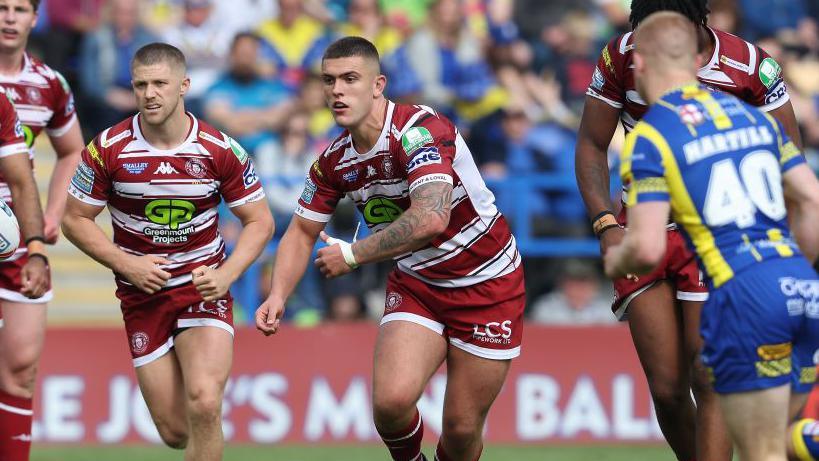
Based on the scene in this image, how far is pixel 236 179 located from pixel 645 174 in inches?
119

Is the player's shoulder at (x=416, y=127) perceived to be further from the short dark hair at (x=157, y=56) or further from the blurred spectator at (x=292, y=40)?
the blurred spectator at (x=292, y=40)

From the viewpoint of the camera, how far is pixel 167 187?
7461mm

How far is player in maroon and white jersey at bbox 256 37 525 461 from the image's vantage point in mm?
7008

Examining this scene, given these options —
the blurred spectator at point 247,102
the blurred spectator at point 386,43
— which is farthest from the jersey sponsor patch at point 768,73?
the blurred spectator at point 247,102

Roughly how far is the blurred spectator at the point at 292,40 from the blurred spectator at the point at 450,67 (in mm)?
1001

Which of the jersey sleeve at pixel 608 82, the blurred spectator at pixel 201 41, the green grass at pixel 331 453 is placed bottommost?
the green grass at pixel 331 453

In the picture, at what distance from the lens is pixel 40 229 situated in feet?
25.7

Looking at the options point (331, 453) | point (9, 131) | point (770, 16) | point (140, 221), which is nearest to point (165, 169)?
point (140, 221)

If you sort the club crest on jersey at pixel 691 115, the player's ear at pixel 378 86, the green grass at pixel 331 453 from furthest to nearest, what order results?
the green grass at pixel 331 453 < the player's ear at pixel 378 86 < the club crest on jersey at pixel 691 115

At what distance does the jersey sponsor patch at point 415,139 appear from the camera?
698 centimetres

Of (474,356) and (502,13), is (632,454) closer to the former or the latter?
(474,356)

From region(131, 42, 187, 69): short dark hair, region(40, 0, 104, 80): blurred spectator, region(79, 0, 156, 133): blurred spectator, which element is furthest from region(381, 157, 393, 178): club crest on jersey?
region(40, 0, 104, 80): blurred spectator

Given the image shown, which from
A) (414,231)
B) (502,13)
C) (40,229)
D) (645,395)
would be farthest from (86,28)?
(414,231)

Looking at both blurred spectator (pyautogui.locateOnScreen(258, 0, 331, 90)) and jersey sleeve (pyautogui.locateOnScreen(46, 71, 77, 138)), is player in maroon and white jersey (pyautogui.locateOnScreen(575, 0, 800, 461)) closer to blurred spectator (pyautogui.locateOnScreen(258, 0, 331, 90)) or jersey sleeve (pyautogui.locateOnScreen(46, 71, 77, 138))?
jersey sleeve (pyautogui.locateOnScreen(46, 71, 77, 138))
